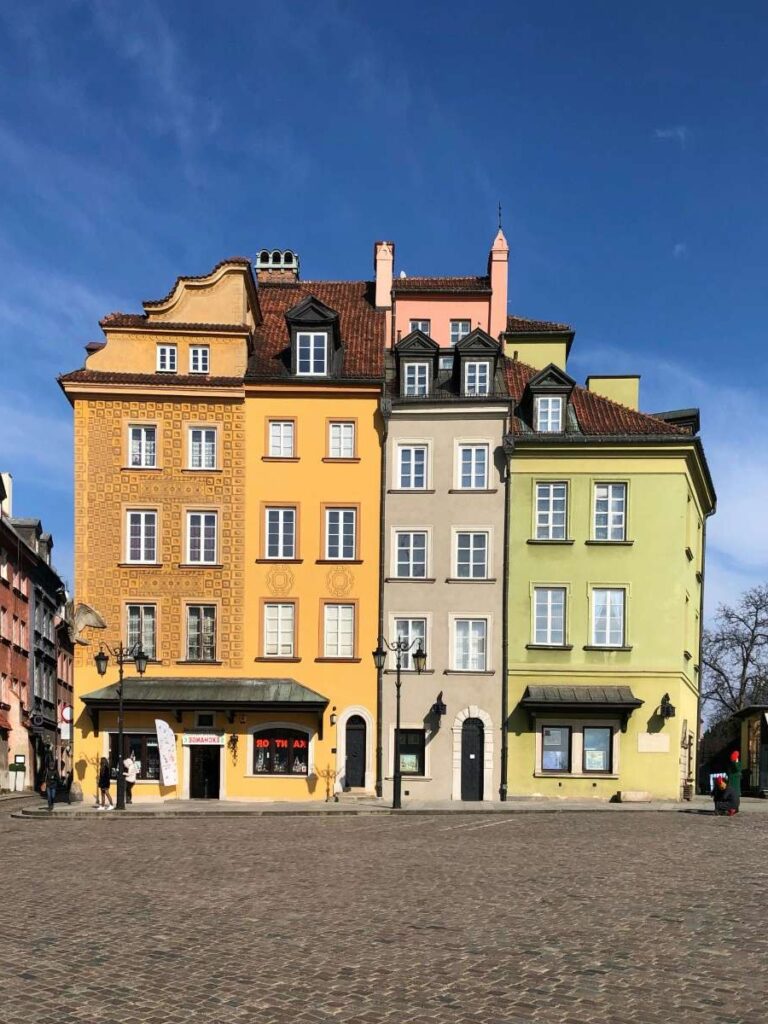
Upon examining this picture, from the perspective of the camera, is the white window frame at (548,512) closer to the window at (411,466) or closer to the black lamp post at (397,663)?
the window at (411,466)

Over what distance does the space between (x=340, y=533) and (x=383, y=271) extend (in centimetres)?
1149

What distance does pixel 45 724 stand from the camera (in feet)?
212

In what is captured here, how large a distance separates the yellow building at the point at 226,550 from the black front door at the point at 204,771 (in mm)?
47

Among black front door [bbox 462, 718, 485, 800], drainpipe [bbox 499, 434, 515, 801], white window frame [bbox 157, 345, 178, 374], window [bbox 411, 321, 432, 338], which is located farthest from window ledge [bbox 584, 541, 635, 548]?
white window frame [bbox 157, 345, 178, 374]

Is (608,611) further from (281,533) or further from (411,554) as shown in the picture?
(281,533)

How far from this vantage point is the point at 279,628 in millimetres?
38125

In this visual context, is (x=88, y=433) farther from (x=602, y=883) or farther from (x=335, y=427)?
(x=602, y=883)

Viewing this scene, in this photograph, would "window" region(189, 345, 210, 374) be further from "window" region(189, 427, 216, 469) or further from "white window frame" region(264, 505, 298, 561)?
"white window frame" region(264, 505, 298, 561)

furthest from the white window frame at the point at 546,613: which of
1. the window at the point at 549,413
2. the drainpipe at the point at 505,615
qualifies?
the window at the point at 549,413

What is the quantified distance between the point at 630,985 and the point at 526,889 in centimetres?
613

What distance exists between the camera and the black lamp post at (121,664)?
32.6 metres

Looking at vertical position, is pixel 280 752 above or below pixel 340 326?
below

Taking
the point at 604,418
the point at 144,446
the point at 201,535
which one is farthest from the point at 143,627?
the point at 604,418

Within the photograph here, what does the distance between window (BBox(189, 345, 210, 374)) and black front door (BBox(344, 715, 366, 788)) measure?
42.3 feet
